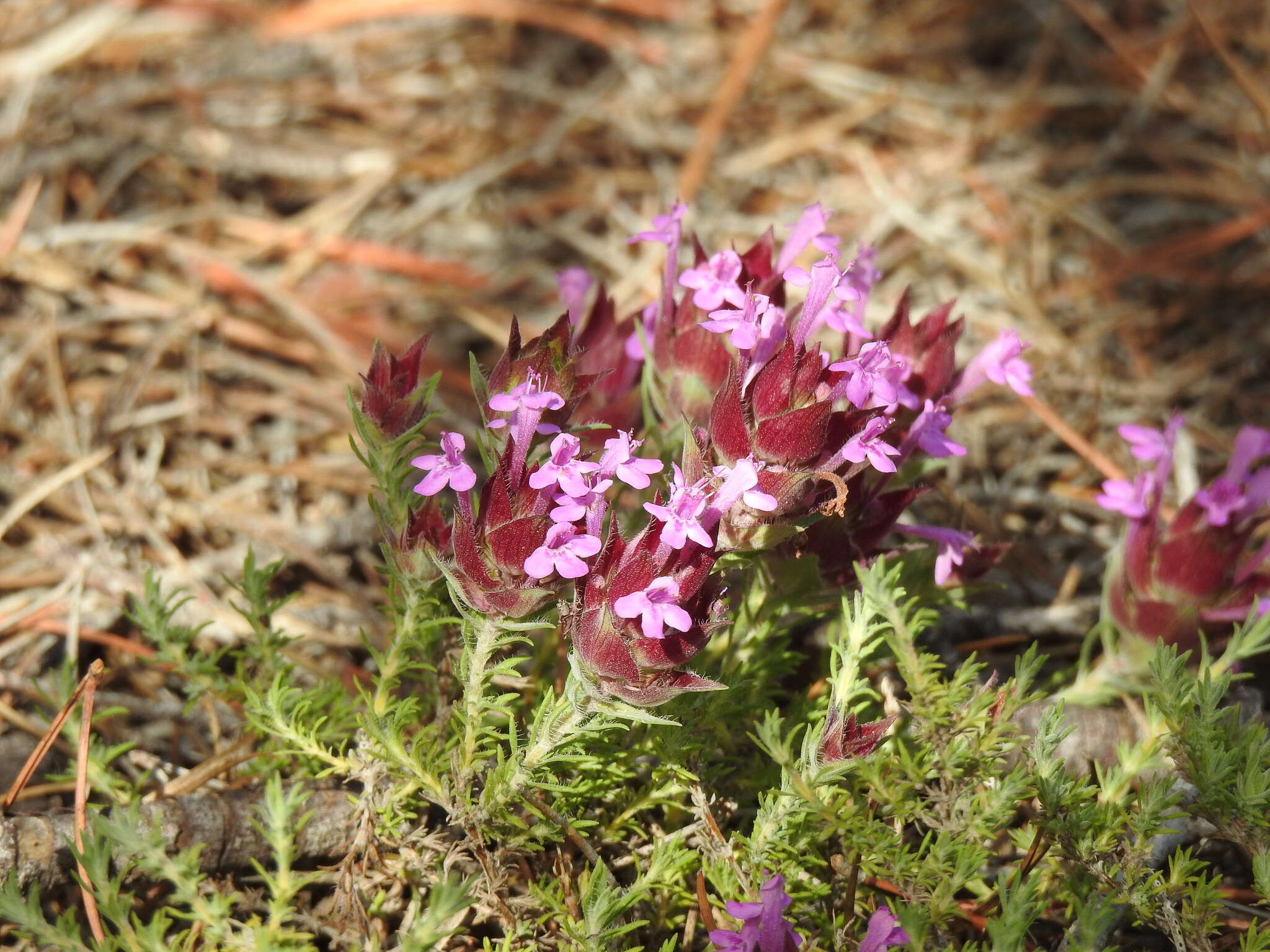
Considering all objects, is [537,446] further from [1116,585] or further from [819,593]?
[1116,585]

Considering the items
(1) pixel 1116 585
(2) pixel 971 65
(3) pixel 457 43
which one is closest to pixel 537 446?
(1) pixel 1116 585

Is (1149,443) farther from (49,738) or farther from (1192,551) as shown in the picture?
(49,738)

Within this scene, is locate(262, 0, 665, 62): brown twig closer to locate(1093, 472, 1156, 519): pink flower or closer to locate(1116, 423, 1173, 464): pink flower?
locate(1116, 423, 1173, 464): pink flower

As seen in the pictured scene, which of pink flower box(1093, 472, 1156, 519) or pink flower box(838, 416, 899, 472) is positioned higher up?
pink flower box(838, 416, 899, 472)

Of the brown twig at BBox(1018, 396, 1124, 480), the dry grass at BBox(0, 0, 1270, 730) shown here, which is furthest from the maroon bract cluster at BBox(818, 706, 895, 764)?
the brown twig at BBox(1018, 396, 1124, 480)

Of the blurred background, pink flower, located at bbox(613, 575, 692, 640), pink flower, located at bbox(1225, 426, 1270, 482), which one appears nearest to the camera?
pink flower, located at bbox(613, 575, 692, 640)

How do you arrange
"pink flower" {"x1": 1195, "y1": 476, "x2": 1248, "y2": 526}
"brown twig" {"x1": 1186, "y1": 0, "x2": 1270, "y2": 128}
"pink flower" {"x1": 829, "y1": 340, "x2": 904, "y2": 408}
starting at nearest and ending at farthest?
"pink flower" {"x1": 829, "y1": 340, "x2": 904, "y2": 408} → "pink flower" {"x1": 1195, "y1": 476, "x2": 1248, "y2": 526} → "brown twig" {"x1": 1186, "y1": 0, "x2": 1270, "y2": 128}

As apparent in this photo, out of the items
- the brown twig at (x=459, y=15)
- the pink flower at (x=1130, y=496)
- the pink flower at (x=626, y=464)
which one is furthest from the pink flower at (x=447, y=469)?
the brown twig at (x=459, y=15)
